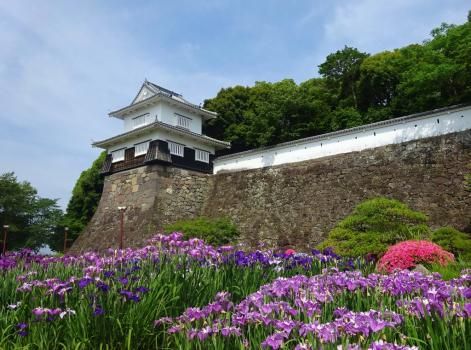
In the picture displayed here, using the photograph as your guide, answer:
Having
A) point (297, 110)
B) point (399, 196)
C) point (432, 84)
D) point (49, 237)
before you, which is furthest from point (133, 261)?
point (49, 237)

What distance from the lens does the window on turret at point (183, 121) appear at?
75.8 ft

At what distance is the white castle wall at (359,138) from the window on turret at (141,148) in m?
4.33

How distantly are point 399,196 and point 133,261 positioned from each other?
37.6 feet

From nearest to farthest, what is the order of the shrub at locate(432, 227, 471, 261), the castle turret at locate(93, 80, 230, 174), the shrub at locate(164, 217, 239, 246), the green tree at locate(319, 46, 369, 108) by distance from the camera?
the shrub at locate(432, 227, 471, 261) < the shrub at locate(164, 217, 239, 246) < the castle turret at locate(93, 80, 230, 174) < the green tree at locate(319, 46, 369, 108)

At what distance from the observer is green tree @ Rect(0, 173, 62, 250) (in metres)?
30.3

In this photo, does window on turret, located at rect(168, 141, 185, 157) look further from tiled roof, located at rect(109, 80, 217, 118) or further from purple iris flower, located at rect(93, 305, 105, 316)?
purple iris flower, located at rect(93, 305, 105, 316)

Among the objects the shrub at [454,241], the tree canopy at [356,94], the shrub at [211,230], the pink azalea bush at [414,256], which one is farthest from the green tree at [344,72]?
the pink azalea bush at [414,256]

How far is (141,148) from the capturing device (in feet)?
71.7

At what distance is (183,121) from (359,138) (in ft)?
35.7

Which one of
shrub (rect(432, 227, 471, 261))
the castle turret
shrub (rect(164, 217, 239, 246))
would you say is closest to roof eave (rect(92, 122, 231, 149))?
the castle turret

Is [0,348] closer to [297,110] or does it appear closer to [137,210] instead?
[137,210]

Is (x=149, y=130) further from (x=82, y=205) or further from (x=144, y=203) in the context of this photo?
(x=82, y=205)

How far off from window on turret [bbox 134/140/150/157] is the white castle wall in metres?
4.33

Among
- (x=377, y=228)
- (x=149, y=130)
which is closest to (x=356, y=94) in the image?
(x=149, y=130)
